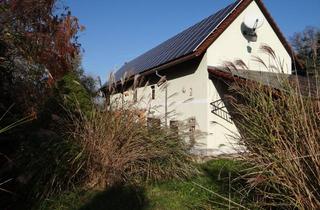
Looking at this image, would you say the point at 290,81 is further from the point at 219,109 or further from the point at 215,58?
the point at 215,58

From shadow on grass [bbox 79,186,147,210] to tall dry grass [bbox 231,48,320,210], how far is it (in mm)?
2260

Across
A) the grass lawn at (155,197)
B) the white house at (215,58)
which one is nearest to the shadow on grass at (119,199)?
the grass lawn at (155,197)

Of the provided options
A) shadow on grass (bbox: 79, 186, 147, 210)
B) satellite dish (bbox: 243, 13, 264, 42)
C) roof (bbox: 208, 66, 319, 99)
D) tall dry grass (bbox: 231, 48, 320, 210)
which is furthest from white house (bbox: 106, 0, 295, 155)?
tall dry grass (bbox: 231, 48, 320, 210)

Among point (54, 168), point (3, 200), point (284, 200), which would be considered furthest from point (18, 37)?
point (284, 200)

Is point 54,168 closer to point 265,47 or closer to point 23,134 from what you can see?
point 23,134

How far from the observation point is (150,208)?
17.9 feet

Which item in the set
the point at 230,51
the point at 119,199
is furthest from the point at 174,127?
the point at 230,51

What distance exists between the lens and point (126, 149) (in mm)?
6332

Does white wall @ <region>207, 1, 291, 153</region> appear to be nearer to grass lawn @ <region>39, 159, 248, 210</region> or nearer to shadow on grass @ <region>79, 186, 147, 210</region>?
grass lawn @ <region>39, 159, 248, 210</region>

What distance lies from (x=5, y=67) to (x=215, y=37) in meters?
9.57

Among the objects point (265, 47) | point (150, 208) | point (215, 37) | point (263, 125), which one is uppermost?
point (215, 37)

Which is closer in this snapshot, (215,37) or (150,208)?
Answer: (150,208)

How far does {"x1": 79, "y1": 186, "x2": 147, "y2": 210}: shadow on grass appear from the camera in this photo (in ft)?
18.1

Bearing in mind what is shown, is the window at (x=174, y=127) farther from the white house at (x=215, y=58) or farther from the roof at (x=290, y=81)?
the white house at (x=215, y=58)
